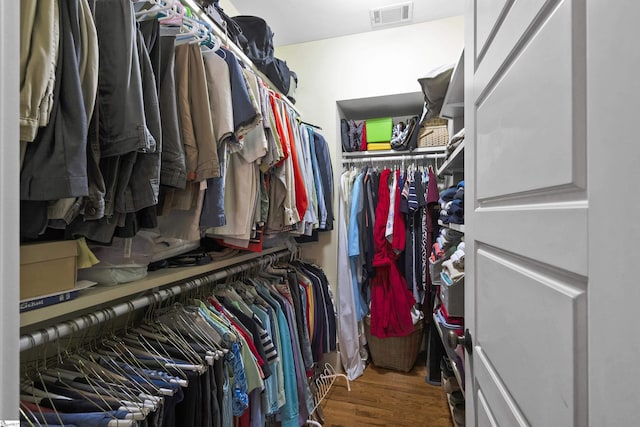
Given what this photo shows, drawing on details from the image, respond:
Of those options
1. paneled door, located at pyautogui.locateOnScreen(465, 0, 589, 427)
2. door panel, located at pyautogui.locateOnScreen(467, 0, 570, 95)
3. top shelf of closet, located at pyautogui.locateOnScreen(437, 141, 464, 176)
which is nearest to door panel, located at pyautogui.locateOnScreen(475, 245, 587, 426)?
paneled door, located at pyautogui.locateOnScreen(465, 0, 589, 427)

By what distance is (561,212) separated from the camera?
15.2 inches

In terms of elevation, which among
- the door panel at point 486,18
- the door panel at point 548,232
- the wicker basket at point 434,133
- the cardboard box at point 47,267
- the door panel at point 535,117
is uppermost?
the wicker basket at point 434,133

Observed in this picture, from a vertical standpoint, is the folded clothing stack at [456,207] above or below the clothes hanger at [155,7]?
below

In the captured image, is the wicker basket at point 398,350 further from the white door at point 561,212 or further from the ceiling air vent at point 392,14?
the ceiling air vent at point 392,14

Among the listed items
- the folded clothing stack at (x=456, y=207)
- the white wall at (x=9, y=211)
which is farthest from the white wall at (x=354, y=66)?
the white wall at (x=9, y=211)

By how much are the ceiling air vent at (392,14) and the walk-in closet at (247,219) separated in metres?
0.22

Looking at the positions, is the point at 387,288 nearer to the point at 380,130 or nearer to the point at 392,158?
the point at 392,158

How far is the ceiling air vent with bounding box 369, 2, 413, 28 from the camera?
6.15ft

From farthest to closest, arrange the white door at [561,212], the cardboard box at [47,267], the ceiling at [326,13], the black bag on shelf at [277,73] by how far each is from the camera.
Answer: the ceiling at [326,13], the black bag on shelf at [277,73], the cardboard box at [47,267], the white door at [561,212]

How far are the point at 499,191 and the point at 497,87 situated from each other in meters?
0.22

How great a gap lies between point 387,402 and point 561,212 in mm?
1919

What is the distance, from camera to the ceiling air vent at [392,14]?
6.15ft

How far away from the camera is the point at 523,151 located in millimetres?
486

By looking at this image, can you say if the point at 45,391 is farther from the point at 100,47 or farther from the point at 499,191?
the point at 499,191
